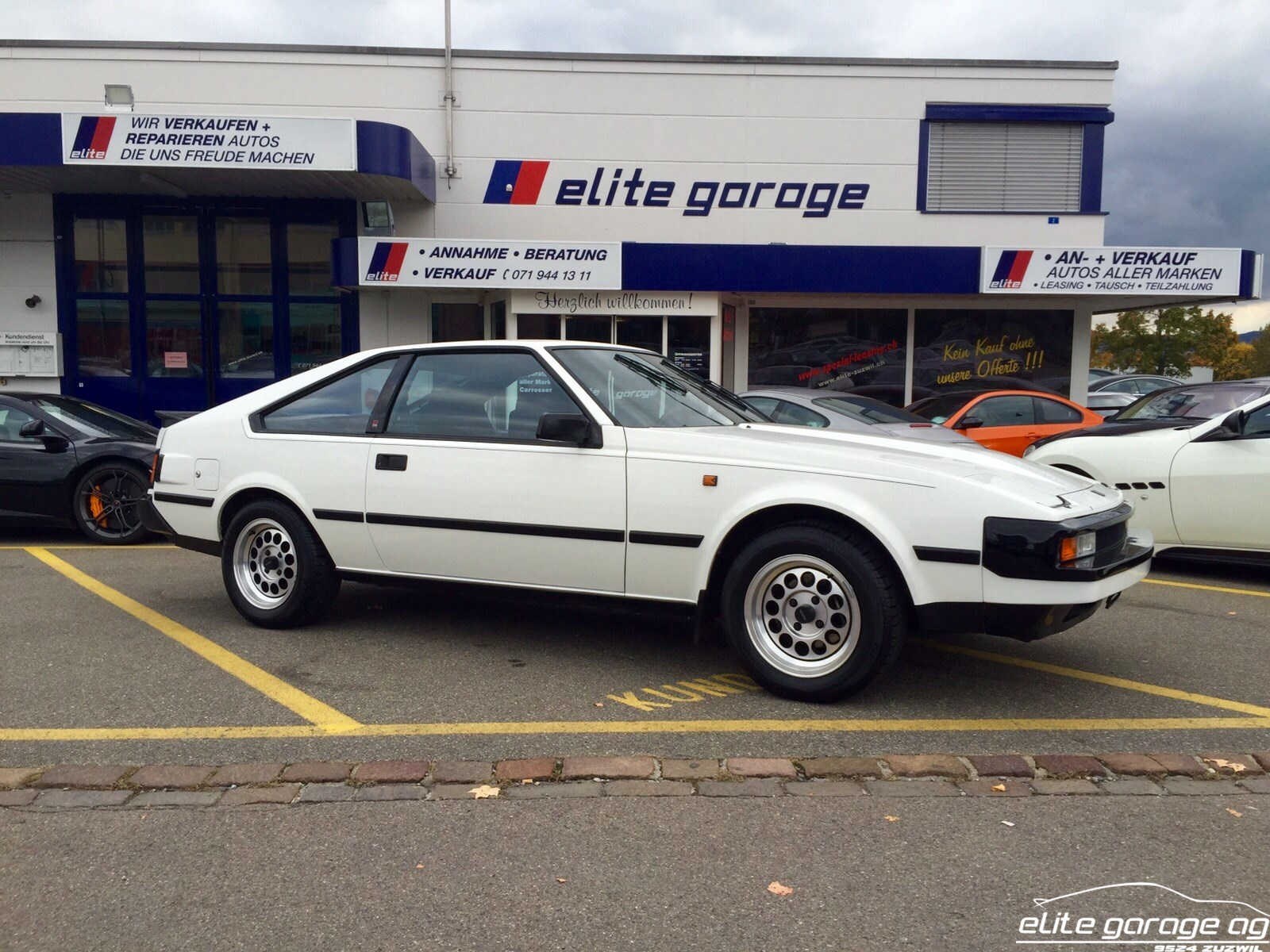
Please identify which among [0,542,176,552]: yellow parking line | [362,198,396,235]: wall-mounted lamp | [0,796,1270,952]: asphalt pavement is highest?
[362,198,396,235]: wall-mounted lamp

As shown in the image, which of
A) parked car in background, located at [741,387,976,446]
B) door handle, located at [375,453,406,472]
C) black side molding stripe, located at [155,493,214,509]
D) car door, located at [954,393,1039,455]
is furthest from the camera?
car door, located at [954,393,1039,455]

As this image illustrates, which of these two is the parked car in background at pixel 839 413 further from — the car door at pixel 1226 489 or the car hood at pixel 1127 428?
the car door at pixel 1226 489

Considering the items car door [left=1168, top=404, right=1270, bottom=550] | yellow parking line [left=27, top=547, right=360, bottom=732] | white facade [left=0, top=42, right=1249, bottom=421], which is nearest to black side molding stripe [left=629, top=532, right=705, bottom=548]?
yellow parking line [left=27, top=547, right=360, bottom=732]

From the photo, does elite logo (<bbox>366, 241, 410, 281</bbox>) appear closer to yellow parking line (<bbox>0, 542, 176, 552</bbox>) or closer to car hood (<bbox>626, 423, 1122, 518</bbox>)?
yellow parking line (<bbox>0, 542, 176, 552</bbox>)

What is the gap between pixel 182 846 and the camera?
11.1 feet

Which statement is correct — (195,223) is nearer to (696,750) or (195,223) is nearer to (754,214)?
(754,214)

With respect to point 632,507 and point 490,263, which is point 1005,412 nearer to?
point 490,263

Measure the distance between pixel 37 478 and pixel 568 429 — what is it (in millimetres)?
6029

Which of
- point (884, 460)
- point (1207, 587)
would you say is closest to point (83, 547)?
point (884, 460)

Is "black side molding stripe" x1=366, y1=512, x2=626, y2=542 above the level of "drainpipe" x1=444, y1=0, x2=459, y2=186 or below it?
below

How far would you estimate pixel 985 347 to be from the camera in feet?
53.9

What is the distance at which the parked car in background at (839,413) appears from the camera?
10.2 meters

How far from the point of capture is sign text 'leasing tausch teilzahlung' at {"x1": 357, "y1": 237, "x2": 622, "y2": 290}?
14.3 meters

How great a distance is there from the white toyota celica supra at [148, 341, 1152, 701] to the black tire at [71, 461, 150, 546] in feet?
9.91
